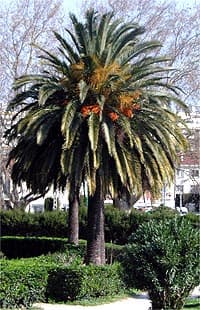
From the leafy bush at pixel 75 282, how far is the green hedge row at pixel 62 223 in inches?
457

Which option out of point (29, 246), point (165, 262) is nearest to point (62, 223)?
point (29, 246)

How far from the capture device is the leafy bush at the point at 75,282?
1633 centimetres

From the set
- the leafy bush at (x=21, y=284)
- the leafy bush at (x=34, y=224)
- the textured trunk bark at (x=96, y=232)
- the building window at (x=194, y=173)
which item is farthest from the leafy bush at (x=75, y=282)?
the building window at (x=194, y=173)

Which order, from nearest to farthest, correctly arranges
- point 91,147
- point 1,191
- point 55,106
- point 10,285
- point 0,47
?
point 10,285
point 91,147
point 55,106
point 0,47
point 1,191

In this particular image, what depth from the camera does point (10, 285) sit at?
14719 mm

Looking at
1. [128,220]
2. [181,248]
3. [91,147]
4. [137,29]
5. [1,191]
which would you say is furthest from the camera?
[1,191]

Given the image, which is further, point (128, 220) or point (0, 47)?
point (0, 47)

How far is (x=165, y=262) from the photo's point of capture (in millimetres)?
11219

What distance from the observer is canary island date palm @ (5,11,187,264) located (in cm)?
1719

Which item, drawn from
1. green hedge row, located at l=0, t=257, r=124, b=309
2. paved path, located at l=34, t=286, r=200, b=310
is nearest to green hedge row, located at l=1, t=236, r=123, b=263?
green hedge row, located at l=0, t=257, r=124, b=309

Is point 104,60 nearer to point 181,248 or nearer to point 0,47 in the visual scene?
point 181,248

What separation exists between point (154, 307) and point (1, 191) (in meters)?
27.3

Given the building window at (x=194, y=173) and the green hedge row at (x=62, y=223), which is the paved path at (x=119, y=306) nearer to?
the green hedge row at (x=62, y=223)

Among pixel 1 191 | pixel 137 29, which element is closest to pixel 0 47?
pixel 1 191
